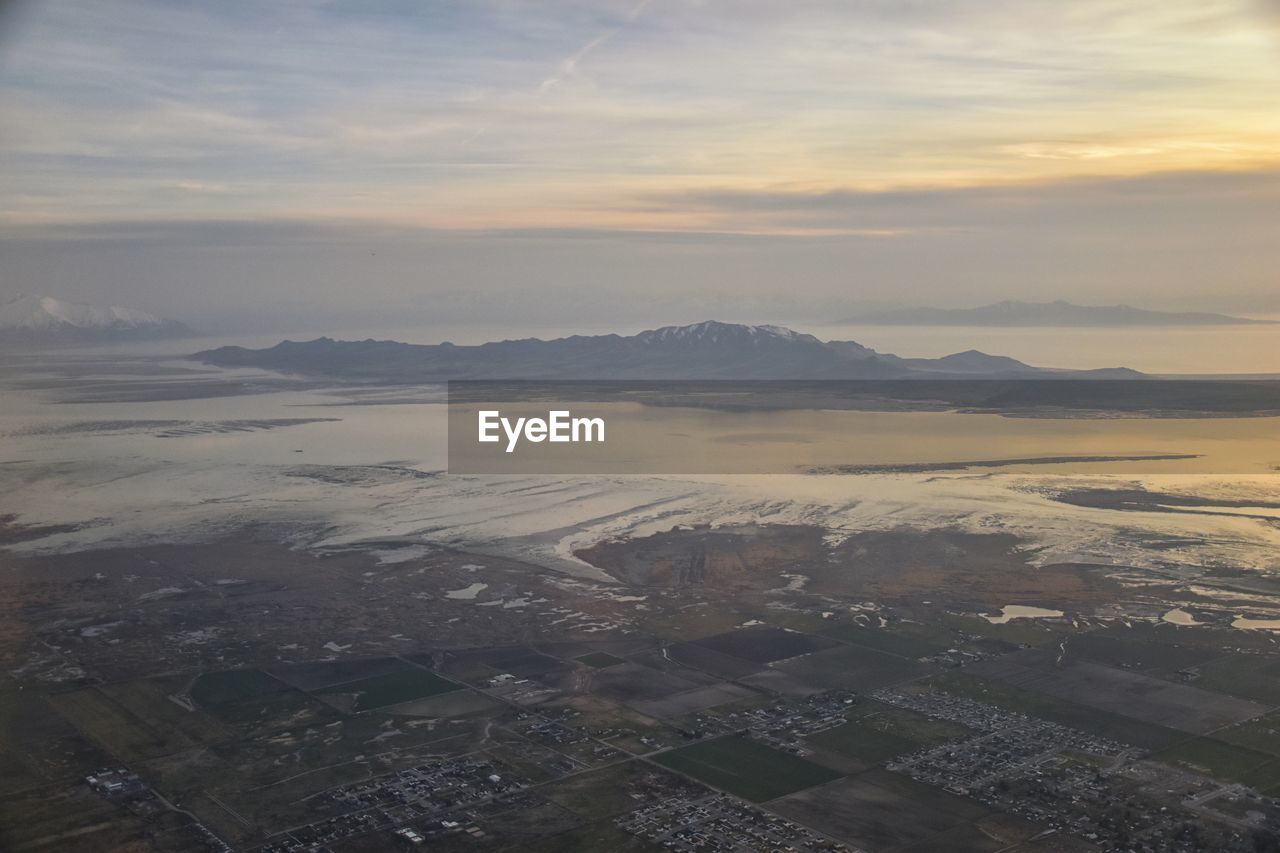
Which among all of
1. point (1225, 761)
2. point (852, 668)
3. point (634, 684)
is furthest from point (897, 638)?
point (1225, 761)

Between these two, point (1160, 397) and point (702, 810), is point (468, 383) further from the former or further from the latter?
point (702, 810)

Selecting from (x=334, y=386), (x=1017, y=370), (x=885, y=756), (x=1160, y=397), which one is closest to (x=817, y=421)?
(x=1160, y=397)

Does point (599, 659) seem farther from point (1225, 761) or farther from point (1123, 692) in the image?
point (1225, 761)

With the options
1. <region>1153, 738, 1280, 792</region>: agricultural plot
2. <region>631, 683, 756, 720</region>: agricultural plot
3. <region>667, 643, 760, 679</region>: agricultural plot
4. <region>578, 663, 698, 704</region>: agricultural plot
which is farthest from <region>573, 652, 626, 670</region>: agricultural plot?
<region>1153, 738, 1280, 792</region>: agricultural plot

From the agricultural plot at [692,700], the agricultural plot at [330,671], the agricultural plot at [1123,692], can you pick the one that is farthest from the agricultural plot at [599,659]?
the agricultural plot at [1123,692]

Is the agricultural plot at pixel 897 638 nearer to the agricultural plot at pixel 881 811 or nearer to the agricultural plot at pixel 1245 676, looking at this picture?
the agricultural plot at pixel 1245 676

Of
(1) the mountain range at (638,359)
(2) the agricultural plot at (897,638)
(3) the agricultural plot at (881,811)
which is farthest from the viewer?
(1) the mountain range at (638,359)
